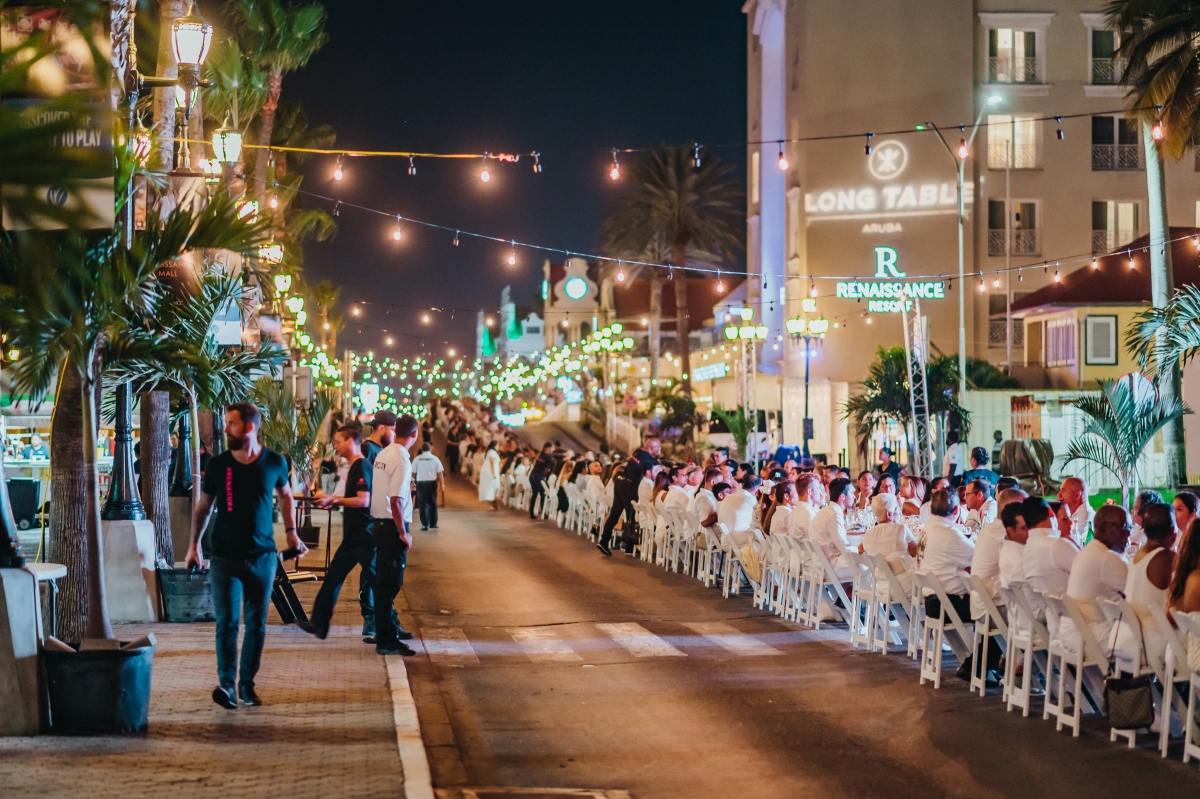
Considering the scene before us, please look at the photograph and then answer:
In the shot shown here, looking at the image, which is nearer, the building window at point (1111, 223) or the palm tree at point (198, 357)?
the palm tree at point (198, 357)

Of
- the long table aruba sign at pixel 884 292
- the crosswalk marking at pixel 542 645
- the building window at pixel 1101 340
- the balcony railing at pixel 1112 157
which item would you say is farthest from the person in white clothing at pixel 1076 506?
the balcony railing at pixel 1112 157

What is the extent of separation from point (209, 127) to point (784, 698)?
27074mm

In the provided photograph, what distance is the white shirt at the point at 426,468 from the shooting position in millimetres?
27906

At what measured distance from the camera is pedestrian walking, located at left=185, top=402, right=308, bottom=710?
28.2 feet

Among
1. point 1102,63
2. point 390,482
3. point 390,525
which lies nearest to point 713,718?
point 390,525

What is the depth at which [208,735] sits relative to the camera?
7.87 m

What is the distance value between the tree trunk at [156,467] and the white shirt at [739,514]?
6662mm

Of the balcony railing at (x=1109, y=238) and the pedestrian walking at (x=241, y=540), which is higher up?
the balcony railing at (x=1109, y=238)

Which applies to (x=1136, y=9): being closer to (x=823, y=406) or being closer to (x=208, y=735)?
(x=208, y=735)

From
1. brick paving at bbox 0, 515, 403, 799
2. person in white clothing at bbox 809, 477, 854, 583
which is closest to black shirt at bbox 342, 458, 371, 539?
brick paving at bbox 0, 515, 403, 799

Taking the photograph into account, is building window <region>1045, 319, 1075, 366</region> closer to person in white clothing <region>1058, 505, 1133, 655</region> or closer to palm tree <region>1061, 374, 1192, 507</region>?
palm tree <region>1061, 374, 1192, 507</region>

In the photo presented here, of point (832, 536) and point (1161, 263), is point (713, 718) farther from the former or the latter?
point (1161, 263)

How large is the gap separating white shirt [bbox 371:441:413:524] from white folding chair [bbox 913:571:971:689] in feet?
13.6

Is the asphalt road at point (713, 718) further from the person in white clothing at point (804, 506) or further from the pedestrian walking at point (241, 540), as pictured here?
the pedestrian walking at point (241, 540)
